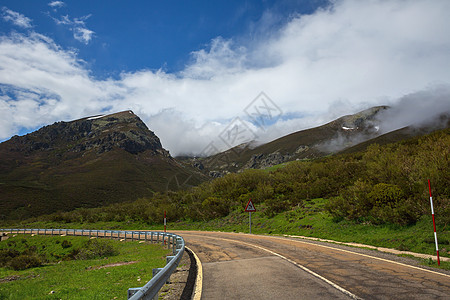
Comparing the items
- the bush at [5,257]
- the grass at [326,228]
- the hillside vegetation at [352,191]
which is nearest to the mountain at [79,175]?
the hillside vegetation at [352,191]

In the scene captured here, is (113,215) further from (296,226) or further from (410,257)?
(410,257)

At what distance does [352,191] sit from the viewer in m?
20.7

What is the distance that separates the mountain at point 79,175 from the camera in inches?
3575

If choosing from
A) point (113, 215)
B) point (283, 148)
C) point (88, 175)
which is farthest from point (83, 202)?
point (283, 148)

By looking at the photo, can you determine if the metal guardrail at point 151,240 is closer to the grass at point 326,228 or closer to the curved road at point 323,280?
the curved road at point 323,280

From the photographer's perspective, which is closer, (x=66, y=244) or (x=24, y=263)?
(x=24, y=263)

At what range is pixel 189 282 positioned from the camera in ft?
23.6

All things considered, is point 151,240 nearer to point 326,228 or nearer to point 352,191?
point 326,228

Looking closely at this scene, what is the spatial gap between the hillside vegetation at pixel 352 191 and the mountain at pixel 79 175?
17.4 metres

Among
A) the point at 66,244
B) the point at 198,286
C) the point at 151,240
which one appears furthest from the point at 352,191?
the point at 66,244

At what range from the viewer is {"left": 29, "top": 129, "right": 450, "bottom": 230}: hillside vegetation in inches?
589

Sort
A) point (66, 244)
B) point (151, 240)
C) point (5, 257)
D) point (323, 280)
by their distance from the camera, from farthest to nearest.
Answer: point (66, 244) < point (5, 257) < point (151, 240) < point (323, 280)

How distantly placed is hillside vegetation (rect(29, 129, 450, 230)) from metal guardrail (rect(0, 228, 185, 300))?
10953 mm

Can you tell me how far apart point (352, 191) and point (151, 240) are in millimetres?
17330
